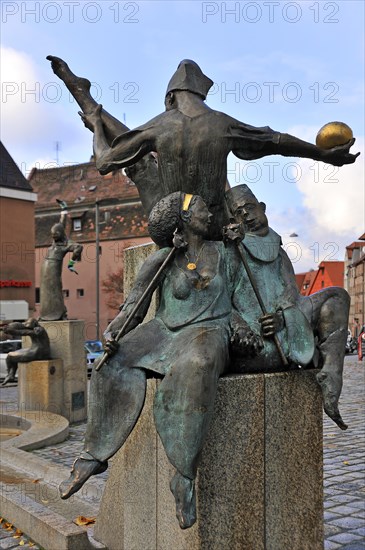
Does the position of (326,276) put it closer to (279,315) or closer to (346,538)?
(346,538)

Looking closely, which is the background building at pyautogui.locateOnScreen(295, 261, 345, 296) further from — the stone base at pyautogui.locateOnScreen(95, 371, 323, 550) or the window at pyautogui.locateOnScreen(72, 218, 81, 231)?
the stone base at pyautogui.locateOnScreen(95, 371, 323, 550)

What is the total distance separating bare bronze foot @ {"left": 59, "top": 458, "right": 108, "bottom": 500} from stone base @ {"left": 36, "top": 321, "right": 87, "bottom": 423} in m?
7.96

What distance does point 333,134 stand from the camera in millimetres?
3990

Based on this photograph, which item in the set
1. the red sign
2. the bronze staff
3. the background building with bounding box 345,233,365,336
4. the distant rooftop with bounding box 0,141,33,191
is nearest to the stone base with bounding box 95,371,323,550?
the bronze staff

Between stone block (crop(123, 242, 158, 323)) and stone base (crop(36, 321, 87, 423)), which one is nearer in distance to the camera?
stone block (crop(123, 242, 158, 323))

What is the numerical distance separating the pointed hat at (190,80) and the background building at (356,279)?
60.8 m

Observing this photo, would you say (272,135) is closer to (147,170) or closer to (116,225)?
(147,170)

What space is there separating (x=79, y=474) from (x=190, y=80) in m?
2.27

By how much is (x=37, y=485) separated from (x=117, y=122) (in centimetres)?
332

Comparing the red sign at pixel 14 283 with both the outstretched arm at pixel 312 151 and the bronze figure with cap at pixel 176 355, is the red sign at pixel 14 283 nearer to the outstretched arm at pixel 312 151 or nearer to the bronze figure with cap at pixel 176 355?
the outstretched arm at pixel 312 151

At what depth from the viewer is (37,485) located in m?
6.25

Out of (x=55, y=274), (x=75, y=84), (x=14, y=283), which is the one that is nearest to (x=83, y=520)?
(x=75, y=84)

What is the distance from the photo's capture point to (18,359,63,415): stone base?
11094 mm

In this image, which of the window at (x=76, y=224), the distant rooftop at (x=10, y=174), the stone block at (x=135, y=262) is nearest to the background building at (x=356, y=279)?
the window at (x=76, y=224)
